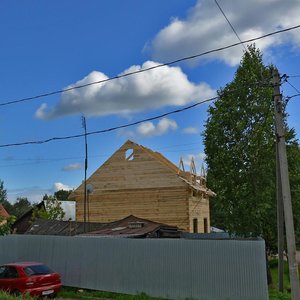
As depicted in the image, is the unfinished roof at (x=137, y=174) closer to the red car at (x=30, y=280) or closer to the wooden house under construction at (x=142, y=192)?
the wooden house under construction at (x=142, y=192)

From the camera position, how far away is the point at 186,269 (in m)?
15.3

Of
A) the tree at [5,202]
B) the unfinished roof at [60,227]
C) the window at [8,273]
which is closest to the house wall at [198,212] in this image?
the unfinished roof at [60,227]

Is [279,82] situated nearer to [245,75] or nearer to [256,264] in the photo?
[256,264]

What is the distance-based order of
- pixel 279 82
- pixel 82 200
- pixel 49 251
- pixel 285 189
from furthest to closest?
pixel 82 200 → pixel 49 251 → pixel 279 82 → pixel 285 189

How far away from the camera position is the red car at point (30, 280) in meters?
15.0

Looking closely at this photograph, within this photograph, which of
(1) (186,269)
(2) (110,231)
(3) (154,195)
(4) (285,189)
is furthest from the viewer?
(3) (154,195)

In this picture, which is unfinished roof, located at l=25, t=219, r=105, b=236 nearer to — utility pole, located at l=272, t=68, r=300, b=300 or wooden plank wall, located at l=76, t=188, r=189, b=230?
wooden plank wall, located at l=76, t=188, r=189, b=230

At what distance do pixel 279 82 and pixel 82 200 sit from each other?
88.3ft

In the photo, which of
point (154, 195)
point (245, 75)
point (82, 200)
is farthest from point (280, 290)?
point (82, 200)

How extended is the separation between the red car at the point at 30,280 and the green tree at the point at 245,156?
11610 mm

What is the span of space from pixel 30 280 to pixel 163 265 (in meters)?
4.56

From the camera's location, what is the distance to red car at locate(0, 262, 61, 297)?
1505 centimetres

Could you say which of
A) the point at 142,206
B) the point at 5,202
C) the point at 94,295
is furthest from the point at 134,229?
the point at 5,202

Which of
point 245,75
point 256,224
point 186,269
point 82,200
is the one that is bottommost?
point 186,269
